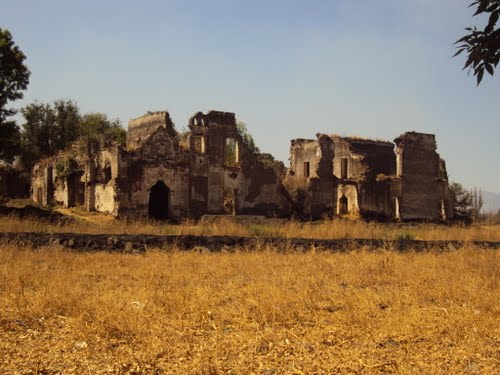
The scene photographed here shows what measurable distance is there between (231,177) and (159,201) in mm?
4727

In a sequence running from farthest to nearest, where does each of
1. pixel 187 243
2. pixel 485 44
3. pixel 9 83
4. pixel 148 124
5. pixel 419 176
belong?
pixel 419 176 < pixel 148 124 < pixel 9 83 < pixel 187 243 < pixel 485 44

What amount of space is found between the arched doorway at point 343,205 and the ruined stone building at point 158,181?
616 cm

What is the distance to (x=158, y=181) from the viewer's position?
98.4 ft

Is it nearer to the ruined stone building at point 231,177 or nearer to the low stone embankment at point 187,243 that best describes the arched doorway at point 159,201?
the ruined stone building at point 231,177

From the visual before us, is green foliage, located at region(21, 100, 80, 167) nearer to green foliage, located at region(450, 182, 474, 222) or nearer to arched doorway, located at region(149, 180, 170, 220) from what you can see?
arched doorway, located at region(149, 180, 170, 220)

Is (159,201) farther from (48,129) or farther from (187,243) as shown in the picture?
(48,129)

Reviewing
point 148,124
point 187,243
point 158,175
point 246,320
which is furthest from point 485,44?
point 148,124

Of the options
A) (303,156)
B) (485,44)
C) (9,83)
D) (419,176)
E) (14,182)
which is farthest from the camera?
(14,182)

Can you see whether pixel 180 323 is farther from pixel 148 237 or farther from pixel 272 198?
pixel 272 198

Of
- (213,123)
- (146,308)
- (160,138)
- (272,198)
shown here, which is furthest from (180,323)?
(213,123)

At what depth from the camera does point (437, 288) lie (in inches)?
342

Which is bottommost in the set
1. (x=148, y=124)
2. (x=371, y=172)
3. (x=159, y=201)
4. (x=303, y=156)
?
(x=159, y=201)

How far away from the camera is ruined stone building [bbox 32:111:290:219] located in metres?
29.0

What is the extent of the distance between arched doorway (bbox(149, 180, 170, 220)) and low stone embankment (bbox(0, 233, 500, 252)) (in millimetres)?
15575
